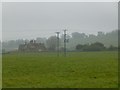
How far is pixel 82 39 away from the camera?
18675 cm

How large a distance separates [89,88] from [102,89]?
0.49 m

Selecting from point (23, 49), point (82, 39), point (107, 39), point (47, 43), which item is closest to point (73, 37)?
point (82, 39)

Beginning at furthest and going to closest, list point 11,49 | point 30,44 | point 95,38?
point 95,38 → point 11,49 → point 30,44

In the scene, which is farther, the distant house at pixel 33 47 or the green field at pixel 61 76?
the distant house at pixel 33 47

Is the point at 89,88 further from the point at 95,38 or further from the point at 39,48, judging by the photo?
the point at 95,38

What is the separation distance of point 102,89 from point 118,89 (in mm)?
596

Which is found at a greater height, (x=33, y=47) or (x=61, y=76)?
(x=33, y=47)

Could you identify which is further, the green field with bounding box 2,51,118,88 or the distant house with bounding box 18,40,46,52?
the distant house with bounding box 18,40,46,52

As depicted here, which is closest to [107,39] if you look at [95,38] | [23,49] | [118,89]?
[95,38]

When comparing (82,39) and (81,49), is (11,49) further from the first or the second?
(82,39)

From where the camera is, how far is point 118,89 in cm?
1162

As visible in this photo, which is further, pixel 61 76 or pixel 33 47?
pixel 33 47

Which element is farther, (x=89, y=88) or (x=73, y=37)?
(x=73, y=37)

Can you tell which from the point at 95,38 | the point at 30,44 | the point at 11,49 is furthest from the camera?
the point at 95,38
